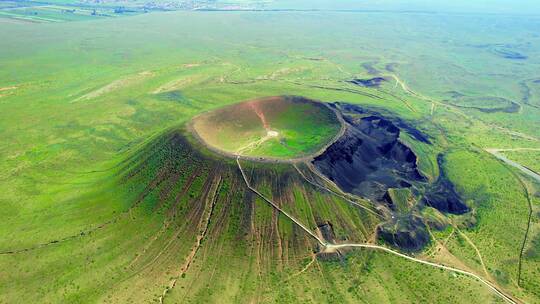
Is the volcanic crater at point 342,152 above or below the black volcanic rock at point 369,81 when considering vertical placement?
above

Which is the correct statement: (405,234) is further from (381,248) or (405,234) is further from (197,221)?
(197,221)

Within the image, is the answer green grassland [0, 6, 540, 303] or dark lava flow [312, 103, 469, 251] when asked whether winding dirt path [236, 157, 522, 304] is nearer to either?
green grassland [0, 6, 540, 303]

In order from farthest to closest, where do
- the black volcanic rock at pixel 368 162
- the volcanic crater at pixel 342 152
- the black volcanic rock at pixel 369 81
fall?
the black volcanic rock at pixel 369 81 → the black volcanic rock at pixel 368 162 → the volcanic crater at pixel 342 152

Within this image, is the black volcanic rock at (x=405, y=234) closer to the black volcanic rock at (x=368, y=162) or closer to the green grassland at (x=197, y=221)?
the green grassland at (x=197, y=221)

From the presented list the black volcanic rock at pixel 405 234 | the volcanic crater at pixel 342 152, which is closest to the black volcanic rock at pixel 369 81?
the volcanic crater at pixel 342 152

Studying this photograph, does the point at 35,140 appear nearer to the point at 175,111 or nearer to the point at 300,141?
the point at 175,111

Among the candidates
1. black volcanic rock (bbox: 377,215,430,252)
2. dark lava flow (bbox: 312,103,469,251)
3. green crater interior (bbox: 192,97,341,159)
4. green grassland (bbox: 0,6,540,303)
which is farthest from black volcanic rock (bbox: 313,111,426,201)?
black volcanic rock (bbox: 377,215,430,252)
